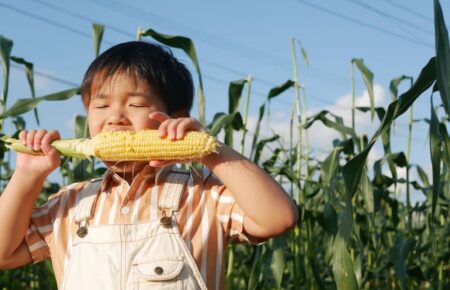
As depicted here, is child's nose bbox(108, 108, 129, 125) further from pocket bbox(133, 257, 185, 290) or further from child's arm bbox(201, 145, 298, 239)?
pocket bbox(133, 257, 185, 290)

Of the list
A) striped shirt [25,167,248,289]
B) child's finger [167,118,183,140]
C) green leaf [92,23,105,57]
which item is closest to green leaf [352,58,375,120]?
green leaf [92,23,105,57]

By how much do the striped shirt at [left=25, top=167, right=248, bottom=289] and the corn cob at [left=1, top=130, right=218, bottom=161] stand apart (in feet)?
0.49

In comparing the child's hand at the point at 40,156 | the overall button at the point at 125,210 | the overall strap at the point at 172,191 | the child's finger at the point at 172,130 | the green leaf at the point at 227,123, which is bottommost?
the overall button at the point at 125,210

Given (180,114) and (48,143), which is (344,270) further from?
(48,143)

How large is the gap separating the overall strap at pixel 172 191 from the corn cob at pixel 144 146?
0.45 feet

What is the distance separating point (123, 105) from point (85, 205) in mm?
291

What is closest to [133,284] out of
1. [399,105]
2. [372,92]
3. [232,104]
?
[399,105]

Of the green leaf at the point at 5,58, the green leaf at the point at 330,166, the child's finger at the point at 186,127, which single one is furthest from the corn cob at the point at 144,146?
the green leaf at the point at 330,166

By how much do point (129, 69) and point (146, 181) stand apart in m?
0.31

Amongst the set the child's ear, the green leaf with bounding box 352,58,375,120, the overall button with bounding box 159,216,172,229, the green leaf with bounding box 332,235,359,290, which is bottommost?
the green leaf with bounding box 332,235,359,290

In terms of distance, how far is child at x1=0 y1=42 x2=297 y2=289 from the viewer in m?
1.75

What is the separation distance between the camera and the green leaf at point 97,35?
3.20m

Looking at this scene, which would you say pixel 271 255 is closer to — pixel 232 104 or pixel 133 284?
pixel 232 104

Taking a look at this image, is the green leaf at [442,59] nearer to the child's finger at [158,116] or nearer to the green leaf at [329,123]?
the child's finger at [158,116]
